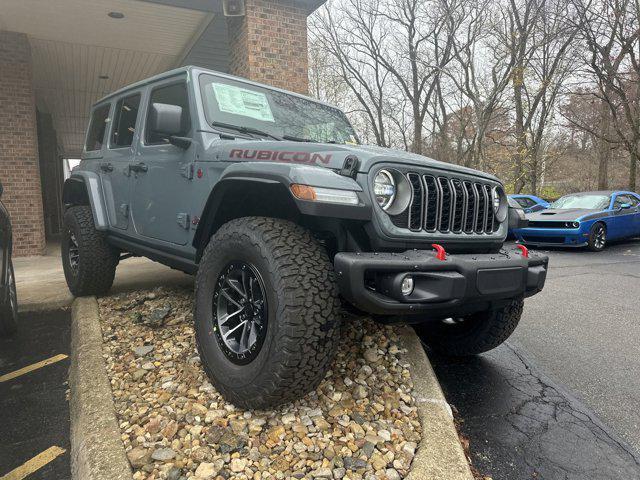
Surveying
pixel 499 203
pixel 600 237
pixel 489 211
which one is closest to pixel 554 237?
pixel 600 237

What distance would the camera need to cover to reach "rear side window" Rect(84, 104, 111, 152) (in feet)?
14.8

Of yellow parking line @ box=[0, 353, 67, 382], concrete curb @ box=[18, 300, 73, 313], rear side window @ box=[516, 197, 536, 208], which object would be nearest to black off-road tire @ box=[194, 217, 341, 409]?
yellow parking line @ box=[0, 353, 67, 382]

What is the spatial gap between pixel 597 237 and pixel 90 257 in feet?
32.9

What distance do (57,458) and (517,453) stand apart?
228cm

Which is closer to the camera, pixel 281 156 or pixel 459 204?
pixel 281 156

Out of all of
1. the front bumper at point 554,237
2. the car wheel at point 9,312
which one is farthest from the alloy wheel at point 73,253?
the front bumper at point 554,237

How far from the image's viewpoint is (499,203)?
2908 mm

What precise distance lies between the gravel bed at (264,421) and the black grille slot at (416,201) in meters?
0.99

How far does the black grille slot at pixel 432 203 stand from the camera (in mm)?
2391

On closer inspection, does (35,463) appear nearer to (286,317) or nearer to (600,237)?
(286,317)

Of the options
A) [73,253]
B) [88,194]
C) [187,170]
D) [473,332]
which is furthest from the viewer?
[73,253]

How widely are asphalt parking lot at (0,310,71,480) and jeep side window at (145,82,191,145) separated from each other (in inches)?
69.1

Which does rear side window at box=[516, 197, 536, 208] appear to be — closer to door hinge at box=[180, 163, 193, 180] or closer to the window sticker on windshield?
the window sticker on windshield

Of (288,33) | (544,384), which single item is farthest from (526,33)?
(544,384)
